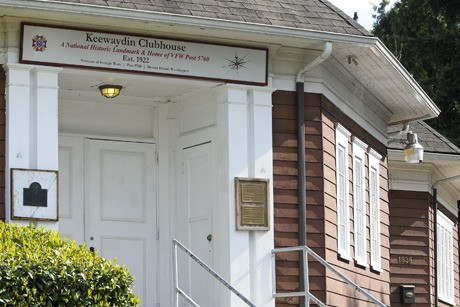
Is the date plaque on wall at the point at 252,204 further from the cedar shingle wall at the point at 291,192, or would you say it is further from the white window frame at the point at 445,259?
the white window frame at the point at 445,259

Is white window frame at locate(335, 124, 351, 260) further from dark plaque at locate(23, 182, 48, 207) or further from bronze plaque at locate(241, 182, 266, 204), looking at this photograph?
dark plaque at locate(23, 182, 48, 207)

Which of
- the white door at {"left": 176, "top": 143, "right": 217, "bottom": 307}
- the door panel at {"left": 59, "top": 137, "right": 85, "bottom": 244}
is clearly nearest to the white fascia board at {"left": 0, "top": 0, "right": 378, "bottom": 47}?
the white door at {"left": 176, "top": 143, "right": 217, "bottom": 307}

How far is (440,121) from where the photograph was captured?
36.9 metres

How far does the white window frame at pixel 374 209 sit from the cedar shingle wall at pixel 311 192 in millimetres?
2551

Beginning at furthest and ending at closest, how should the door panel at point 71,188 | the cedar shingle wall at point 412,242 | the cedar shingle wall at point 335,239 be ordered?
the cedar shingle wall at point 412,242
the cedar shingle wall at point 335,239
the door panel at point 71,188

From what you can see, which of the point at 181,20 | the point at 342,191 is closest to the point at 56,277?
the point at 181,20

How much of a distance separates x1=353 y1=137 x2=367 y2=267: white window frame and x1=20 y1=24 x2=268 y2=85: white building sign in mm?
3873

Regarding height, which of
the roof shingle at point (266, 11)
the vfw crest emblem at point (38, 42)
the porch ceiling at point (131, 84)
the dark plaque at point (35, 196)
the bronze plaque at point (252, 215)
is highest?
the roof shingle at point (266, 11)

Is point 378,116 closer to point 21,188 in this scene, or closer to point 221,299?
point 221,299

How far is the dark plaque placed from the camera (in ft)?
53.5

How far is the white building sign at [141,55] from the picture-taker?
54.8ft

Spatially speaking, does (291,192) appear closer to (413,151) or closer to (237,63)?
(237,63)

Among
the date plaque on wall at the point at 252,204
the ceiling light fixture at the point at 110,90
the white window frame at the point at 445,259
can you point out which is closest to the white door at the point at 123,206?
the ceiling light fixture at the point at 110,90

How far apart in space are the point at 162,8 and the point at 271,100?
2199 mm
